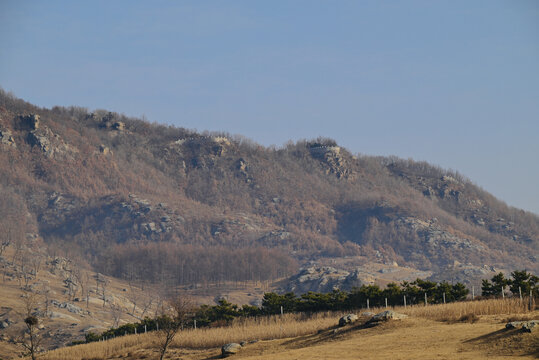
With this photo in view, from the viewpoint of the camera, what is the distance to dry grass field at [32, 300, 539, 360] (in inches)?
1906

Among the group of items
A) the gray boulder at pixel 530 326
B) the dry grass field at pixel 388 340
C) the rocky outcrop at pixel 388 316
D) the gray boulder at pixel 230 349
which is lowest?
the gray boulder at pixel 230 349

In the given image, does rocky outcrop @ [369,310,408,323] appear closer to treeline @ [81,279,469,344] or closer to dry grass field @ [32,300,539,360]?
dry grass field @ [32,300,539,360]

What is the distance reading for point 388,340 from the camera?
5619 cm

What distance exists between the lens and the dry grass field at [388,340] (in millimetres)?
48406

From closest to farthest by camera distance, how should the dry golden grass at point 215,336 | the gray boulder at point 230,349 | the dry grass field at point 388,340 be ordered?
the dry grass field at point 388,340
the gray boulder at point 230,349
the dry golden grass at point 215,336

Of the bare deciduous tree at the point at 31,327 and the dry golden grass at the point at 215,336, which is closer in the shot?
the dry golden grass at the point at 215,336

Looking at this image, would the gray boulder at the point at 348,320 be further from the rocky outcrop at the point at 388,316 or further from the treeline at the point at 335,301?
the treeline at the point at 335,301

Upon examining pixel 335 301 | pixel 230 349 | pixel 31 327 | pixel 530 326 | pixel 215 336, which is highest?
pixel 335 301

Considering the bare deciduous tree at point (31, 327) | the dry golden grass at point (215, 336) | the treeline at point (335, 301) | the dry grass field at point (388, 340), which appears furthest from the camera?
the treeline at point (335, 301)

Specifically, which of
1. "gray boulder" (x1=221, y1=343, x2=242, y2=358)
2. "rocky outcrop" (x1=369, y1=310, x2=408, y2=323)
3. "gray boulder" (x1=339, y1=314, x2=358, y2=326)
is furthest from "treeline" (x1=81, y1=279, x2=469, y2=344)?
"rocky outcrop" (x1=369, y1=310, x2=408, y2=323)

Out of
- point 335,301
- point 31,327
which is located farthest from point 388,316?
point 31,327

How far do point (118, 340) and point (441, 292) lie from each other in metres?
45.0

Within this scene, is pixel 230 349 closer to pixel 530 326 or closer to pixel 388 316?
pixel 388 316

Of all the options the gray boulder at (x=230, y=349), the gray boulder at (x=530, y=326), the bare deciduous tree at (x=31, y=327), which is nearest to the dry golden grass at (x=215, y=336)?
the bare deciduous tree at (x=31, y=327)
